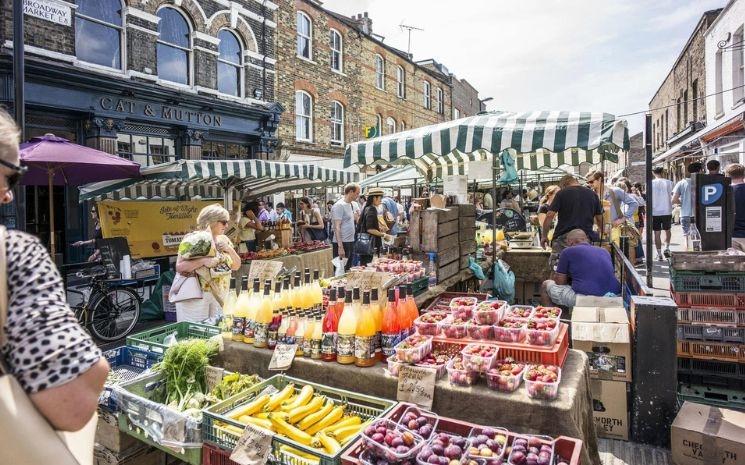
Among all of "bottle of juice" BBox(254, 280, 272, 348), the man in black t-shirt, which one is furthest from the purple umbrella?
the man in black t-shirt

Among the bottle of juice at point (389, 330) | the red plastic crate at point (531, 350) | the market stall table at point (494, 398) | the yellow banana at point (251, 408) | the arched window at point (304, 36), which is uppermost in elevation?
the arched window at point (304, 36)

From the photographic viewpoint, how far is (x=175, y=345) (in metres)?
3.34

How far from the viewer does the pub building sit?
9.98 m

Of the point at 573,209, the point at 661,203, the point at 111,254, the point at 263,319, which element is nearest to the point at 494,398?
the point at 263,319

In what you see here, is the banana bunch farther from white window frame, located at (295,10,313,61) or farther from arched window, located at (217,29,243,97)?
white window frame, located at (295,10,313,61)

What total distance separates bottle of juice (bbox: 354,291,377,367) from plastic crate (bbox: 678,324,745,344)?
3.16m

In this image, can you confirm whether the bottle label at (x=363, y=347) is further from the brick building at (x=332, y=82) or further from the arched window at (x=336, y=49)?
the arched window at (x=336, y=49)

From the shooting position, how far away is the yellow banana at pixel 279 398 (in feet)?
9.07

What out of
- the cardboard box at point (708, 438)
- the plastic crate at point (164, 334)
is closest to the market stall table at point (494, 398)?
the plastic crate at point (164, 334)

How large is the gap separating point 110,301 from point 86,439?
643 centimetres

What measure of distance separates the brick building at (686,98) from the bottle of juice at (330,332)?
1486 cm

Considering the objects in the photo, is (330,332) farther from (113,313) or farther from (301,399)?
(113,313)

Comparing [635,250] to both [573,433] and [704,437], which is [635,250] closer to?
[704,437]

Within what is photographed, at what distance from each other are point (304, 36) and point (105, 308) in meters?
14.3
